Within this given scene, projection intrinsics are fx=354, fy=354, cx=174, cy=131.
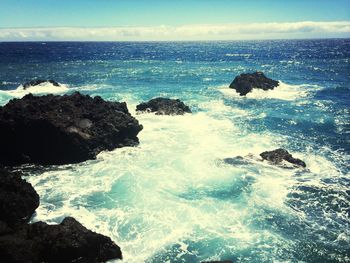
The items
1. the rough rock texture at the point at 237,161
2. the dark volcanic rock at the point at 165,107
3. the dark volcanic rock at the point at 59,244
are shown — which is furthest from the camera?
the dark volcanic rock at the point at 165,107

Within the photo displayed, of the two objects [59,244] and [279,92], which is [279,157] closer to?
[59,244]

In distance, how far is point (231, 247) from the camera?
54.2 feet

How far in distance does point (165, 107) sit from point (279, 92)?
25590 millimetres

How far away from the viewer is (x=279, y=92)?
58.8 m

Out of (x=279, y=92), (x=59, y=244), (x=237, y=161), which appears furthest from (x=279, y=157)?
(x=279, y=92)

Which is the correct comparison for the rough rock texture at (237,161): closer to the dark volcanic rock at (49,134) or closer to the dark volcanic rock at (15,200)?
the dark volcanic rock at (49,134)

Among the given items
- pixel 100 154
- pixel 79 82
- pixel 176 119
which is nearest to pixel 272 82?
pixel 176 119

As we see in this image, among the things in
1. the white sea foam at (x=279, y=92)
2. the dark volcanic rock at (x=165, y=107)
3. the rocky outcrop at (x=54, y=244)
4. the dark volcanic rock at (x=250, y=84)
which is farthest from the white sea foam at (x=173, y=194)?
the dark volcanic rock at (x=250, y=84)

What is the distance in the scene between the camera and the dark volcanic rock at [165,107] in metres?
41.0

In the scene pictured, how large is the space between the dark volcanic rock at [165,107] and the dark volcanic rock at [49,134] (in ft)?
40.0

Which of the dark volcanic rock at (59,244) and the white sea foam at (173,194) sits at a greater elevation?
the dark volcanic rock at (59,244)

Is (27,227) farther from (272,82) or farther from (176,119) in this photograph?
(272,82)

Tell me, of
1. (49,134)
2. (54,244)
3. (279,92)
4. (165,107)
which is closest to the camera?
(54,244)

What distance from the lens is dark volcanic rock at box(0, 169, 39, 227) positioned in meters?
17.2
